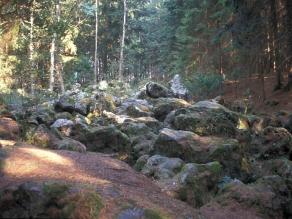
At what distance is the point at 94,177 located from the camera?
318 inches

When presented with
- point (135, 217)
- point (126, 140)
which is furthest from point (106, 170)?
point (126, 140)

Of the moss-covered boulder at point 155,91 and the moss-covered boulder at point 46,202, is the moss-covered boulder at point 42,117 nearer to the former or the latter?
the moss-covered boulder at point 155,91

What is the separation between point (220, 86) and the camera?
28.6m

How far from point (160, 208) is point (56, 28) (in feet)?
36.9

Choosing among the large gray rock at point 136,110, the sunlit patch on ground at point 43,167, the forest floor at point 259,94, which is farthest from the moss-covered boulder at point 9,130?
the forest floor at point 259,94

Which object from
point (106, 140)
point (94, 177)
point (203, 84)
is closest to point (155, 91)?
point (203, 84)

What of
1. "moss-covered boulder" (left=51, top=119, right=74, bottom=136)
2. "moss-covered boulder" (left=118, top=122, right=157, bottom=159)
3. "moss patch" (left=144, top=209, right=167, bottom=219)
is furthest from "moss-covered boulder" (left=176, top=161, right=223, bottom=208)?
"moss-covered boulder" (left=51, top=119, right=74, bottom=136)

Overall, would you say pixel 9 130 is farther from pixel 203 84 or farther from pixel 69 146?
pixel 203 84

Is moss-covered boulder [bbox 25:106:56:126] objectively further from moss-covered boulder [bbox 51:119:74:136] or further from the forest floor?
the forest floor

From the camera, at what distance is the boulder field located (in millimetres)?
5789

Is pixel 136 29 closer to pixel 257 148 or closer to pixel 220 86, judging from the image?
pixel 220 86

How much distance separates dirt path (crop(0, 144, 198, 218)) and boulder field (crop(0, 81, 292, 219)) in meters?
0.02

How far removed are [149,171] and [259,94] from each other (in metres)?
18.2

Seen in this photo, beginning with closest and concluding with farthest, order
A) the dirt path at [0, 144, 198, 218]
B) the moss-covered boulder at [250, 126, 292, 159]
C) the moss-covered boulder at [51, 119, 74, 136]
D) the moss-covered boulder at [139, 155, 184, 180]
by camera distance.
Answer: the dirt path at [0, 144, 198, 218] → the moss-covered boulder at [139, 155, 184, 180] → the moss-covered boulder at [250, 126, 292, 159] → the moss-covered boulder at [51, 119, 74, 136]
